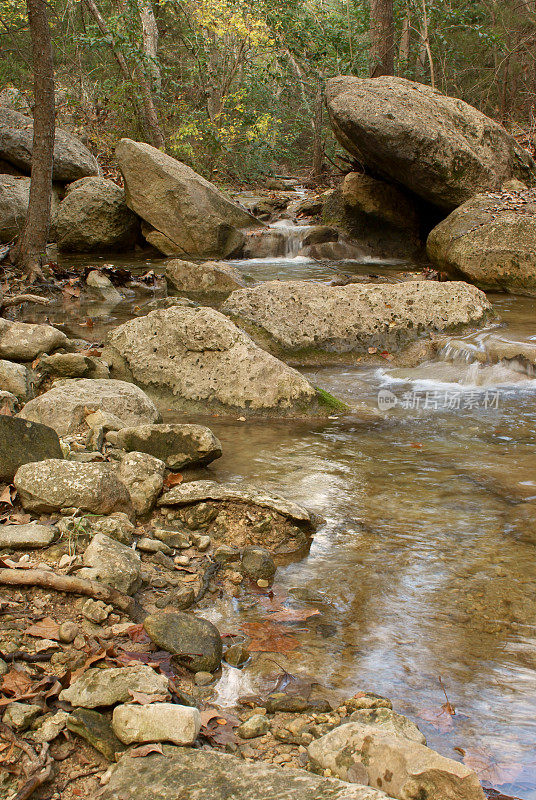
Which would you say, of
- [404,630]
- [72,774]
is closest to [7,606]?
[72,774]

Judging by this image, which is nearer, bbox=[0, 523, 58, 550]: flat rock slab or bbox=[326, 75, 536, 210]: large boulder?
bbox=[0, 523, 58, 550]: flat rock slab

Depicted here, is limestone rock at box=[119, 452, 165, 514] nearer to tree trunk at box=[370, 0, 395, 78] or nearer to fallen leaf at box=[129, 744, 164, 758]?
fallen leaf at box=[129, 744, 164, 758]

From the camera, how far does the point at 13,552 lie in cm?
314

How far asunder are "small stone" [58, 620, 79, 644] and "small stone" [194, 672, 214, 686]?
513 millimetres

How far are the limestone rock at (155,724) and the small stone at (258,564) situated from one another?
136 centimetres

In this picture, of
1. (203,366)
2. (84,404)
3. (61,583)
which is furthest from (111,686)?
(203,366)

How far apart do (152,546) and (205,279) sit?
26.9 ft

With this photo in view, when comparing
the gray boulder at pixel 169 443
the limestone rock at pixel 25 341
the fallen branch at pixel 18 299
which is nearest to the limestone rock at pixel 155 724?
the gray boulder at pixel 169 443

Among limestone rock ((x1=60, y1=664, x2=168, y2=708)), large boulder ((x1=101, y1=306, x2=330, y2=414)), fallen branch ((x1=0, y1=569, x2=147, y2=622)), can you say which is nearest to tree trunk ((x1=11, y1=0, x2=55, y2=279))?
large boulder ((x1=101, y1=306, x2=330, y2=414))

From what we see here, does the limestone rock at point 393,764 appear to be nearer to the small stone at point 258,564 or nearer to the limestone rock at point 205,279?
the small stone at point 258,564

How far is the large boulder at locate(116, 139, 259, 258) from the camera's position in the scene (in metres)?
13.8

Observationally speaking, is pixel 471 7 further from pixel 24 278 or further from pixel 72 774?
pixel 72 774

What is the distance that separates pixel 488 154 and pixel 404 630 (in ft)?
43.2

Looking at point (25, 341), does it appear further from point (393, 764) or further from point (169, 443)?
point (393, 764)
